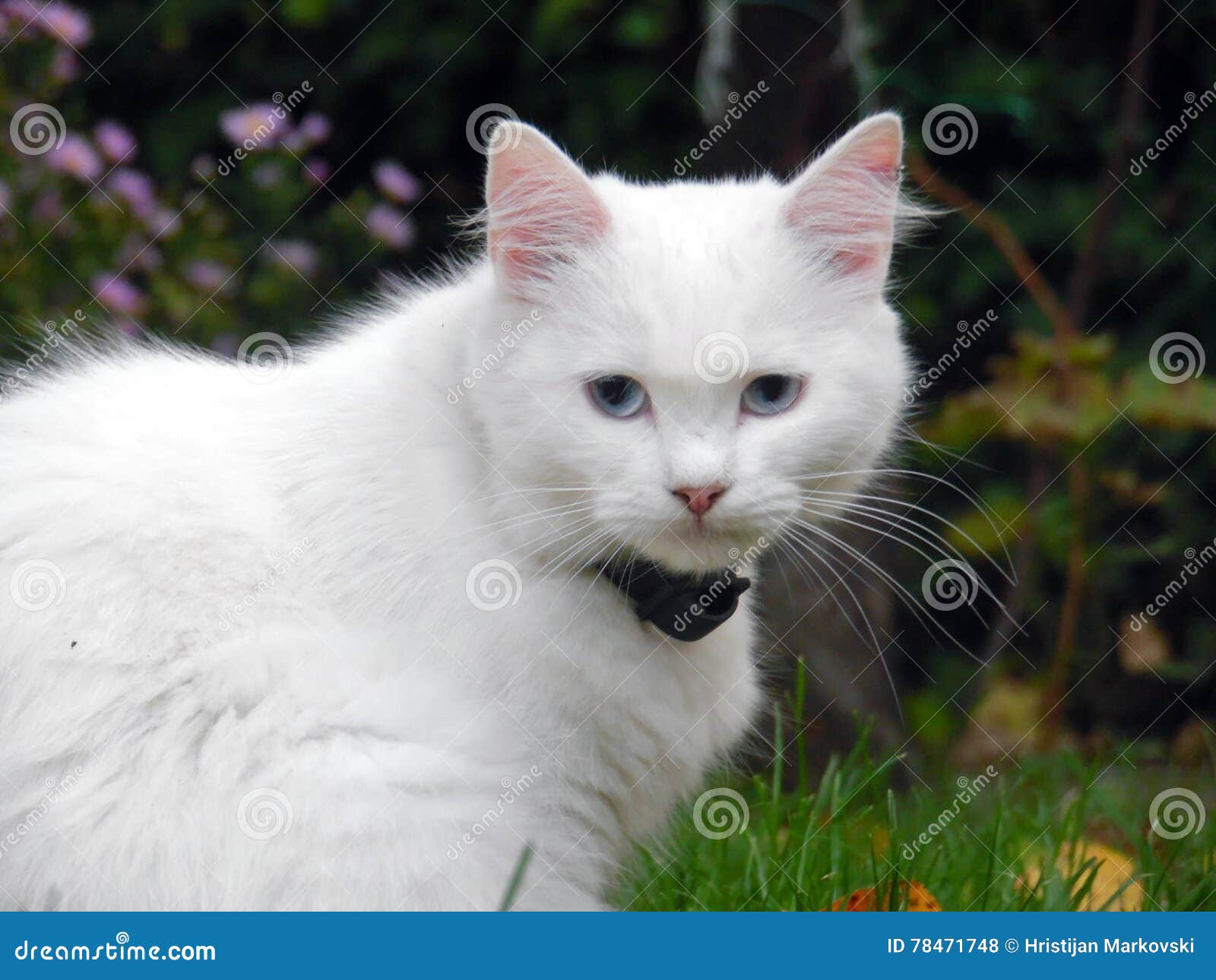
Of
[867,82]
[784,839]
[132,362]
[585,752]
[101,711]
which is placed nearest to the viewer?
[101,711]

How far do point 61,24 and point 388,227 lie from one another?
1221 mm

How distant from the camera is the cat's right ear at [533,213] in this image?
2.28m

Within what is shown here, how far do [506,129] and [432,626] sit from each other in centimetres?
88

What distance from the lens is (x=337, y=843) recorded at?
6.73 ft

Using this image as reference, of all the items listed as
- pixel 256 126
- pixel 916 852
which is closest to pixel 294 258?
pixel 256 126

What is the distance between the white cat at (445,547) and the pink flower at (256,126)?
2109 millimetres

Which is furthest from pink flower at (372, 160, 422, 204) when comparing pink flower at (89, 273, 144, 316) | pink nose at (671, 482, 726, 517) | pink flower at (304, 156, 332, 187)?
pink nose at (671, 482, 726, 517)

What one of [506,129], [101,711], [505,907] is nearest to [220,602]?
[101,711]

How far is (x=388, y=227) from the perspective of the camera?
4574 millimetres

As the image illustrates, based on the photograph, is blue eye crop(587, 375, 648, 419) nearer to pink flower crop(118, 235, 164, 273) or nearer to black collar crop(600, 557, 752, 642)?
black collar crop(600, 557, 752, 642)

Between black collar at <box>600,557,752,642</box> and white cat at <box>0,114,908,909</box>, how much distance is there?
2cm

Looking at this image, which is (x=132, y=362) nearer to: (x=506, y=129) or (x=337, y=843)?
(x=506, y=129)

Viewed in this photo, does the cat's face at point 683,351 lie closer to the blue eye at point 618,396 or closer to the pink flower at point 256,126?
the blue eye at point 618,396

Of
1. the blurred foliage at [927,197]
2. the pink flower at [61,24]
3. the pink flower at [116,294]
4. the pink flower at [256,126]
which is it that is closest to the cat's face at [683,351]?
the blurred foliage at [927,197]
